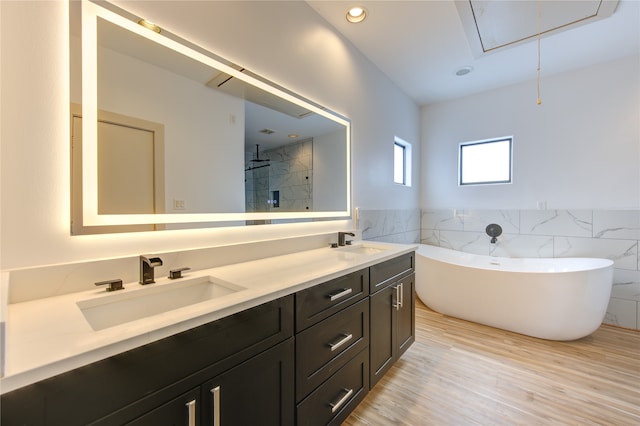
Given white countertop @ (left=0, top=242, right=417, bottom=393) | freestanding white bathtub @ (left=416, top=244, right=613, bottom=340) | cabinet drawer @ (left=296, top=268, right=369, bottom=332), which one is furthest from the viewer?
freestanding white bathtub @ (left=416, top=244, right=613, bottom=340)

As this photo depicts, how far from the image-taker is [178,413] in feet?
2.54

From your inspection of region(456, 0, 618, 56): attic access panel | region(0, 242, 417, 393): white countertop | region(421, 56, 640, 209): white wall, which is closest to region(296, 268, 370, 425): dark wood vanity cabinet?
region(0, 242, 417, 393): white countertop

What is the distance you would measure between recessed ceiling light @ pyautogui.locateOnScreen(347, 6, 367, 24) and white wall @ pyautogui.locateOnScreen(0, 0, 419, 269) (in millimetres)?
186

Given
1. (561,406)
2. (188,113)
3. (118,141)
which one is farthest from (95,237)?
(561,406)

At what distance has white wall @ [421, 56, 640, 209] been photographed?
278 cm

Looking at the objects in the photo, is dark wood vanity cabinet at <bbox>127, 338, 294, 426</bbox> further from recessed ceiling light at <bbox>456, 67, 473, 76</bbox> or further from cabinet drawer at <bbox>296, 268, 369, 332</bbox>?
recessed ceiling light at <bbox>456, 67, 473, 76</bbox>

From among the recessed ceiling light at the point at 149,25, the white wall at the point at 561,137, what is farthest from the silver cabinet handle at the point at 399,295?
the white wall at the point at 561,137

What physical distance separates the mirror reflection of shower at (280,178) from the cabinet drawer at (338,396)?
1072mm

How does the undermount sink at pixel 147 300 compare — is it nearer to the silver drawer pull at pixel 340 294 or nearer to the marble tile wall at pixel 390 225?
the silver drawer pull at pixel 340 294

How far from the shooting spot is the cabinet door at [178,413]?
0.72 metres

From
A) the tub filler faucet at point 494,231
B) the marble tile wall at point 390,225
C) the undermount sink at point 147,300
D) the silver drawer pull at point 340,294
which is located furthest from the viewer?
the tub filler faucet at point 494,231

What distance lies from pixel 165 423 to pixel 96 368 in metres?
0.27

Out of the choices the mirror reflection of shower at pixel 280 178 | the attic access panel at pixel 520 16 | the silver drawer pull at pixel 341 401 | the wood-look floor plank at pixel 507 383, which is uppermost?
the attic access panel at pixel 520 16

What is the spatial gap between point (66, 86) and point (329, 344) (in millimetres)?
1584
